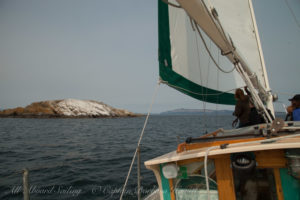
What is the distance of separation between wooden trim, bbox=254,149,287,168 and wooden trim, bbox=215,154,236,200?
320 millimetres

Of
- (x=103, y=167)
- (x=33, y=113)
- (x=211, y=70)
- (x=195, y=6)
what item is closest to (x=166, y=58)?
(x=211, y=70)

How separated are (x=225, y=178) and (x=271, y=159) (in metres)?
0.55

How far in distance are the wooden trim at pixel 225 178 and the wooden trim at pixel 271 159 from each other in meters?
0.32

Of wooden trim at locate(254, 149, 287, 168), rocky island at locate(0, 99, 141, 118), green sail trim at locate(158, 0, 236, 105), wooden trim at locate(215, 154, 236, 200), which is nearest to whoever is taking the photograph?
wooden trim at locate(254, 149, 287, 168)

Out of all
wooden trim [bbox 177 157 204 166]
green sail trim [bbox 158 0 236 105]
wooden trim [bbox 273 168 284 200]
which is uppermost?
green sail trim [bbox 158 0 236 105]

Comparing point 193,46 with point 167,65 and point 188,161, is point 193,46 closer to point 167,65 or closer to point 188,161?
point 167,65

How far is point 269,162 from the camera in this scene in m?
2.03

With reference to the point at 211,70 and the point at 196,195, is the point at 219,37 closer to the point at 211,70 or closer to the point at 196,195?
the point at 196,195

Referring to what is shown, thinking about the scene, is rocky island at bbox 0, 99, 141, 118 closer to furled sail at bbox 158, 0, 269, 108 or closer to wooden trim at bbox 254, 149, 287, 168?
furled sail at bbox 158, 0, 269, 108

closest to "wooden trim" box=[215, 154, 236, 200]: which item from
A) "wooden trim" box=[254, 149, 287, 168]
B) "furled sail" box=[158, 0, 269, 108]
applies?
"wooden trim" box=[254, 149, 287, 168]

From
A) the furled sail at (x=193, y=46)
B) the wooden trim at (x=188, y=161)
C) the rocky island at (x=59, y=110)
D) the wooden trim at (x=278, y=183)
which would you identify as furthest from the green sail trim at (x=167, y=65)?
the rocky island at (x=59, y=110)

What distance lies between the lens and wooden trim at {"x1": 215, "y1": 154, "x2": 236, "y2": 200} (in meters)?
2.16

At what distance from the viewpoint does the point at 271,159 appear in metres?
2.02

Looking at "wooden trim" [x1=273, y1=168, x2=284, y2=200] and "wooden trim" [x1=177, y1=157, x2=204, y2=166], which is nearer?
"wooden trim" [x1=273, y1=168, x2=284, y2=200]
